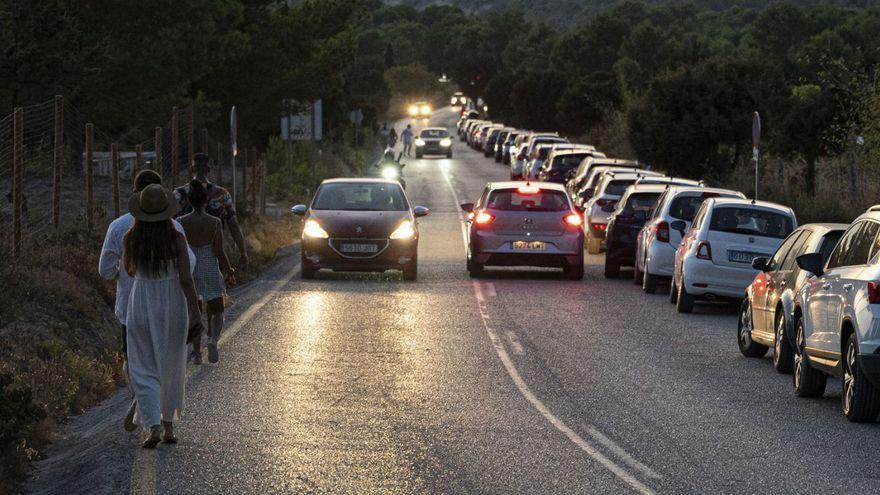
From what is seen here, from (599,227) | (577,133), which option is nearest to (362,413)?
(599,227)

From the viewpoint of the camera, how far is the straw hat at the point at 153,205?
11.0m

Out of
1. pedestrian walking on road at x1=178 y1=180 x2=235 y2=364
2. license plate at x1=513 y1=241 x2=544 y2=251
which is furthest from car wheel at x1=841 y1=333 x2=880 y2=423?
license plate at x1=513 y1=241 x2=544 y2=251

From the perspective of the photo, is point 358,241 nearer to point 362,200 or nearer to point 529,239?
point 362,200

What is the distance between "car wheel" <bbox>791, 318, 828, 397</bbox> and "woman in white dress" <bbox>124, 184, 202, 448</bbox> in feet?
18.7

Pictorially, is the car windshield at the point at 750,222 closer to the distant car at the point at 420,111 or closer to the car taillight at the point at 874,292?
the car taillight at the point at 874,292

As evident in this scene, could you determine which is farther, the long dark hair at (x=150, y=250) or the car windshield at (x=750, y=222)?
the car windshield at (x=750, y=222)

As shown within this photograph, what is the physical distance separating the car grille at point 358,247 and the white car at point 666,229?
13.2 feet

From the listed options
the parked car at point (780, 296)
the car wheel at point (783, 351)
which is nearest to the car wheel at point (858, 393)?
the parked car at point (780, 296)

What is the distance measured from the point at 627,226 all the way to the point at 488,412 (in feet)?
47.2

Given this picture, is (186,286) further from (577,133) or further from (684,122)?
(577,133)

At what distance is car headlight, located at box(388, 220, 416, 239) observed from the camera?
84.0 ft

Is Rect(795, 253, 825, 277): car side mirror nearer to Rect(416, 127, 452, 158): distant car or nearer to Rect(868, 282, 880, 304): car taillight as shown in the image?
Rect(868, 282, 880, 304): car taillight

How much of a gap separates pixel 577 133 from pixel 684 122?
44775mm

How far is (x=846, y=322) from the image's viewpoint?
1294 centimetres
